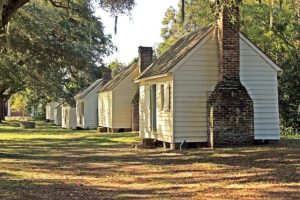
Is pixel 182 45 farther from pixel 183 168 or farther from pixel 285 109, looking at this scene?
pixel 285 109

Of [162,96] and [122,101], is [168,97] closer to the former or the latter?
[162,96]

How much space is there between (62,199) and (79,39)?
2192 cm

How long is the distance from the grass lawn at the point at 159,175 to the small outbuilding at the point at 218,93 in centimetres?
113

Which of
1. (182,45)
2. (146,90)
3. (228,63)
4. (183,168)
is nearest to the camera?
(183,168)

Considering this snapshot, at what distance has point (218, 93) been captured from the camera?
63.9 feet

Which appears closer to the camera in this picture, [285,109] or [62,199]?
[62,199]

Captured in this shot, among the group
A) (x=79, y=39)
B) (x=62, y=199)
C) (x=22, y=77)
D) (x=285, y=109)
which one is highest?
(x=79, y=39)

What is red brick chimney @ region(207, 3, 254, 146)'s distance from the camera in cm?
1939

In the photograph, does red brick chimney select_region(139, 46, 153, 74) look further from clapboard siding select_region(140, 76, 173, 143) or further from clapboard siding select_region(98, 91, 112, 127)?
clapboard siding select_region(98, 91, 112, 127)

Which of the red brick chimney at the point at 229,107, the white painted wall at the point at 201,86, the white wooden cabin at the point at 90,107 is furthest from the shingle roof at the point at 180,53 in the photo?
the white wooden cabin at the point at 90,107

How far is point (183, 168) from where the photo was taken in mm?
15102

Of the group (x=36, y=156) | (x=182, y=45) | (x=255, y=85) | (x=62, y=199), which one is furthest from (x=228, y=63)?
(x=62, y=199)

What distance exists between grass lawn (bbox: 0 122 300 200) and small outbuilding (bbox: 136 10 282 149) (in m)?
1.13

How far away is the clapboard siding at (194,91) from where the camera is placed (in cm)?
2048
